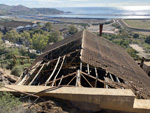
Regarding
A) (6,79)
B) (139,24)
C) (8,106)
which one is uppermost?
(139,24)

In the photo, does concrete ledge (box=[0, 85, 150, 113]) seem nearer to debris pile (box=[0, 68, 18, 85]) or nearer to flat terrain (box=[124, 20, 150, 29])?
debris pile (box=[0, 68, 18, 85])

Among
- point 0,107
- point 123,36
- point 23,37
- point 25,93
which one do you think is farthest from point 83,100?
point 123,36

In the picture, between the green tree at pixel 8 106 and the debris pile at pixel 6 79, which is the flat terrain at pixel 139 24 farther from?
the green tree at pixel 8 106

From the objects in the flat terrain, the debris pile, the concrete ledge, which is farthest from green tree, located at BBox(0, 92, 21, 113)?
the flat terrain

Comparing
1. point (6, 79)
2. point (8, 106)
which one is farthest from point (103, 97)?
point (6, 79)

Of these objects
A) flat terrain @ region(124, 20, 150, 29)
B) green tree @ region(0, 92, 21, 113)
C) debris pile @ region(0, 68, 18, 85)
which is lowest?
debris pile @ region(0, 68, 18, 85)

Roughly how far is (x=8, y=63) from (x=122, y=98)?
2213 cm

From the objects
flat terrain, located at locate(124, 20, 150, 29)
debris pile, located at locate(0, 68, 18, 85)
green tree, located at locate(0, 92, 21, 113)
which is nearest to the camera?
green tree, located at locate(0, 92, 21, 113)

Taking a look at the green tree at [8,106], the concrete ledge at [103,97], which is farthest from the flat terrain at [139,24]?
the green tree at [8,106]

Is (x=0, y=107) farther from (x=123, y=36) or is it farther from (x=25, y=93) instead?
(x=123, y=36)

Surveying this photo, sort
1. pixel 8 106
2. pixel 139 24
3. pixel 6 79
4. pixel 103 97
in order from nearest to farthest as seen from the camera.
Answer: pixel 8 106 < pixel 103 97 < pixel 6 79 < pixel 139 24

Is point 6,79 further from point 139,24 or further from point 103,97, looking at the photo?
point 139,24

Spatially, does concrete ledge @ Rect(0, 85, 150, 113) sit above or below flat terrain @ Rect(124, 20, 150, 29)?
below

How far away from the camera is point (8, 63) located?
76.3 feet
